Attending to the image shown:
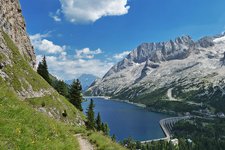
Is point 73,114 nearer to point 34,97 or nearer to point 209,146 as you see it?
point 34,97

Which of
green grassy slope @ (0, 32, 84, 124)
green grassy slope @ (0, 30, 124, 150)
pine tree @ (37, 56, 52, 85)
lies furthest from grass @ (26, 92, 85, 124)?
pine tree @ (37, 56, 52, 85)

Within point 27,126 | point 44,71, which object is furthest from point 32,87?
point 27,126

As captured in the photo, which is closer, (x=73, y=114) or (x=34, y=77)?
(x=34, y=77)

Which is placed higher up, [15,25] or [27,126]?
[15,25]

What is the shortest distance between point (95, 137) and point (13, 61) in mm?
44844

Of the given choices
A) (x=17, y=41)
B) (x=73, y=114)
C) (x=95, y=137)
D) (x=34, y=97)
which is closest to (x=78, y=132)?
(x=95, y=137)

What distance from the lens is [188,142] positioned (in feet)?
642

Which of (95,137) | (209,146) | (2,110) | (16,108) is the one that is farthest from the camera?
(209,146)

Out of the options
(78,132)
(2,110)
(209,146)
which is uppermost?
(2,110)

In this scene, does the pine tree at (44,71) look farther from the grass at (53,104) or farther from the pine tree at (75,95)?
the grass at (53,104)

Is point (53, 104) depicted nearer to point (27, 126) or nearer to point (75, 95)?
point (75, 95)

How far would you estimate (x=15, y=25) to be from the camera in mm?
91188

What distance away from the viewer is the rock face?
79.4 meters

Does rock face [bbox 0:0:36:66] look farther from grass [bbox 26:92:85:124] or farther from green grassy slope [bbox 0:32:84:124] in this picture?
grass [bbox 26:92:85:124]
